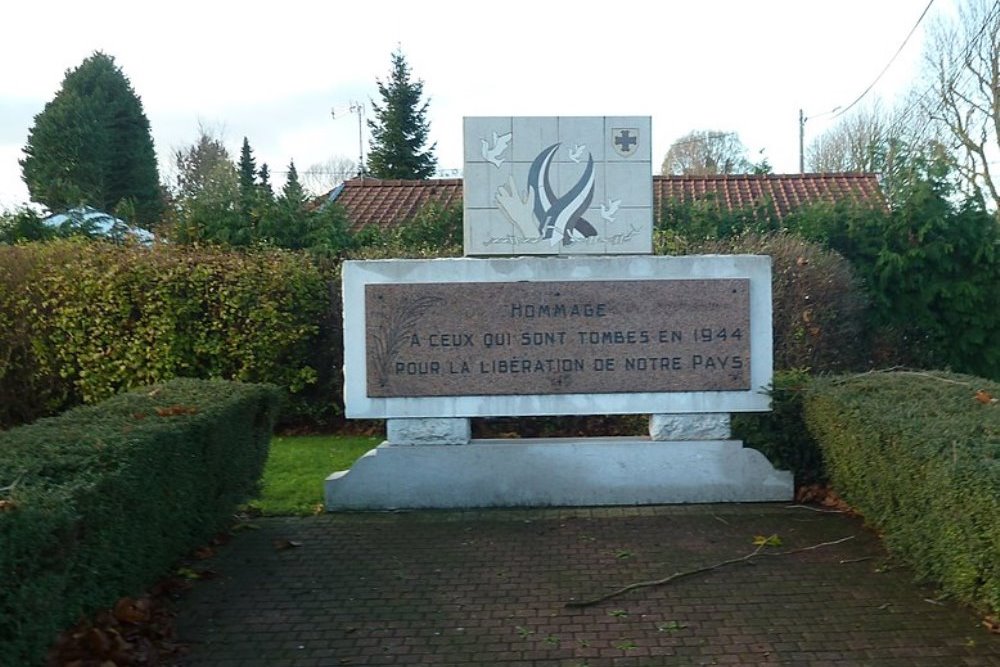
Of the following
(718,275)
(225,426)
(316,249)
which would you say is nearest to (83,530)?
(225,426)

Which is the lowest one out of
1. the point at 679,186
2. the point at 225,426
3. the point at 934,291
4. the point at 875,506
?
the point at 875,506

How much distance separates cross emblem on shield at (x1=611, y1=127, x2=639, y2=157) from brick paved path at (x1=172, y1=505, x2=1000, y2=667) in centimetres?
305

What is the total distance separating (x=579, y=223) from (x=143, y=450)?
13.5 feet

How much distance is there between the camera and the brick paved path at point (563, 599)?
4742 mm

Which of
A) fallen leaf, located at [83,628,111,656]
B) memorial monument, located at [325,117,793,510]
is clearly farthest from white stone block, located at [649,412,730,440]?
fallen leaf, located at [83,628,111,656]

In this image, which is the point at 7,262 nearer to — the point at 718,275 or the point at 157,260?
the point at 157,260

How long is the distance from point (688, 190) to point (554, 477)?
44.9 feet

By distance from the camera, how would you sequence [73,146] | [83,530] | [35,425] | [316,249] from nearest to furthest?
[83,530], [35,425], [316,249], [73,146]

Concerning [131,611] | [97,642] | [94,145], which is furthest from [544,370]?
[94,145]

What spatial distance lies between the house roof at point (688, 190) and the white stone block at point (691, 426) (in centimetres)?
1154

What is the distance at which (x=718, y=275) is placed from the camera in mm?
7738

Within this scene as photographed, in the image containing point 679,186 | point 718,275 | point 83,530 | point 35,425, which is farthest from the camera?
point 679,186

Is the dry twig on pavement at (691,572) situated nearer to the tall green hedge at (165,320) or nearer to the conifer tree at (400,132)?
the tall green hedge at (165,320)

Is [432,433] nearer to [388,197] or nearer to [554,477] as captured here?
[554,477]
